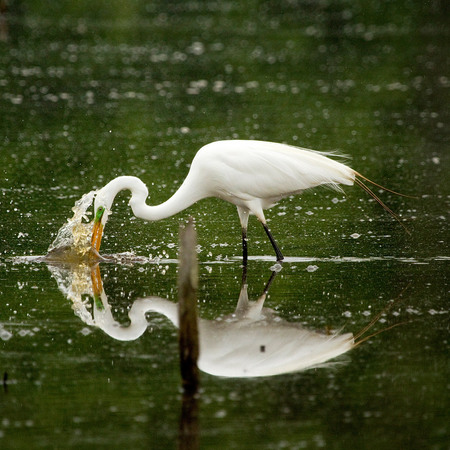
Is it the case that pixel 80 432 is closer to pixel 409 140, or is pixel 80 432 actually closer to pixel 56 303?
pixel 56 303

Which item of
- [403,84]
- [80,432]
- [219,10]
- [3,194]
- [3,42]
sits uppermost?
[219,10]

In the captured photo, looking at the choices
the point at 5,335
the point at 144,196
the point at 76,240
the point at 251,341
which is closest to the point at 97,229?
the point at 76,240

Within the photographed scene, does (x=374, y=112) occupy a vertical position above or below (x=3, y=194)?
above

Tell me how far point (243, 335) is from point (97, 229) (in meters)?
3.01

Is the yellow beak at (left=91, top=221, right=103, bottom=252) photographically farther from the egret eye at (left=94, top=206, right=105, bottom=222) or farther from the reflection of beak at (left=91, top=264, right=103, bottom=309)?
the reflection of beak at (left=91, top=264, right=103, bottom=309)

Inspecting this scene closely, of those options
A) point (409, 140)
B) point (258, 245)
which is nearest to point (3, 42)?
point (409, 140)

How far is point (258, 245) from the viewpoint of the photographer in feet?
39.6

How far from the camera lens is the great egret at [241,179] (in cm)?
1084

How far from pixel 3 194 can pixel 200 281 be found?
5.44m

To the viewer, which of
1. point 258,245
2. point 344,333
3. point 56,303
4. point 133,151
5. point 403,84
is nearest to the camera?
point 344,333

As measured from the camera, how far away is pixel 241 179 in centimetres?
1088

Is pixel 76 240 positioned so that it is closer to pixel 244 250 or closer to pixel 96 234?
pixel 96 234

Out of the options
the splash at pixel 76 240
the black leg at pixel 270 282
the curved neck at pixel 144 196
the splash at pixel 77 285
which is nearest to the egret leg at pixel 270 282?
the black leg at pixel 270 282

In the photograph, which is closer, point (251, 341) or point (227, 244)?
point (251, 341)
